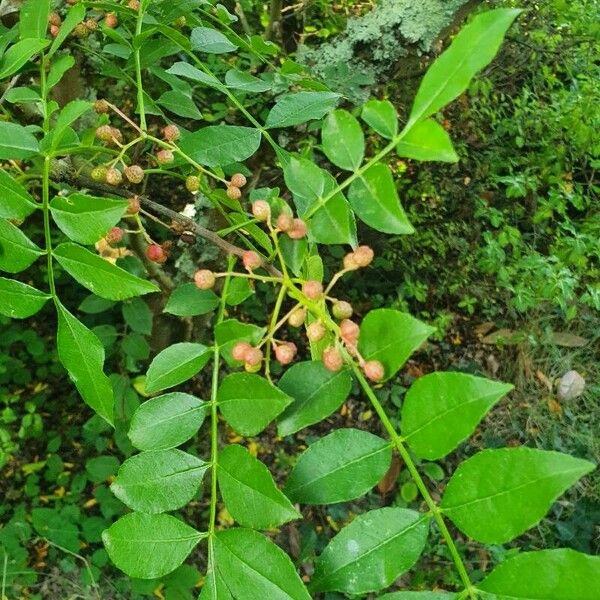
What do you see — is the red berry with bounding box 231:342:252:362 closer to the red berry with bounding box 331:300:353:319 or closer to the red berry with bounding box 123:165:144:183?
the red berry with bounding box 331:300:353:319

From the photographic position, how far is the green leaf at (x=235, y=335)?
64 cm

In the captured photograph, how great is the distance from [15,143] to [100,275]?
14 centimetres

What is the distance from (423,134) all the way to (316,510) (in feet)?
5.20

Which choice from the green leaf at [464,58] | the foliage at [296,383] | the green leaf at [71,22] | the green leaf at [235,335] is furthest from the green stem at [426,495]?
the green leaf at [71,22]

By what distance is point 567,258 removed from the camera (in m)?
1.98

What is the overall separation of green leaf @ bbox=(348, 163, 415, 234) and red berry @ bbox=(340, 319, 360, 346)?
84mm

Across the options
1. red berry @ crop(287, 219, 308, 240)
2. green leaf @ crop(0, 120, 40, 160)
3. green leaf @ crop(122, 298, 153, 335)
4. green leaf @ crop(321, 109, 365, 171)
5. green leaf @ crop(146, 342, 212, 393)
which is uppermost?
green leaf @ crop(321, 109, 365, 171)

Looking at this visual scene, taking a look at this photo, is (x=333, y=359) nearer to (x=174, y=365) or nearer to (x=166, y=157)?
(x=174, y=365)

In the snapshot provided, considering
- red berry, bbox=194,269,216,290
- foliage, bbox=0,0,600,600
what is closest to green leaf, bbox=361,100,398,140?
foliage, bbox=0,0,600,600

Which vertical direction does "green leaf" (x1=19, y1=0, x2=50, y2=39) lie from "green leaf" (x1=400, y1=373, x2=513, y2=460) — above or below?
above

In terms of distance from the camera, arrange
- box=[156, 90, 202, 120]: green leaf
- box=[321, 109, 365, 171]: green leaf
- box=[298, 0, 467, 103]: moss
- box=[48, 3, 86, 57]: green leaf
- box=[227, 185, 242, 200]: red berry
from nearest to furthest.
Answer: box=[321, 109, 365, 171]: green leaf → box=[48, 3, 86, 57]: green leaf → box=[227, 185, 242, 200]: red berry → box=[156, 90, 202, 120]: green leaf → box=[298, 0, 467, 103]: moss

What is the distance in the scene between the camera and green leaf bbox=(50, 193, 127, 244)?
58 centimetres

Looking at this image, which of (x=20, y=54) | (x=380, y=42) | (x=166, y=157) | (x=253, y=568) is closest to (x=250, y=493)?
(x=253, y=568)

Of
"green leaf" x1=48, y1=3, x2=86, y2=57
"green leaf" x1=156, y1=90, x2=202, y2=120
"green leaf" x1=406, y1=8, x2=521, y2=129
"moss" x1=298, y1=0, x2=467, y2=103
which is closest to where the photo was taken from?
"green leaf" x1=406, y1=8, x2=521, y2=129
